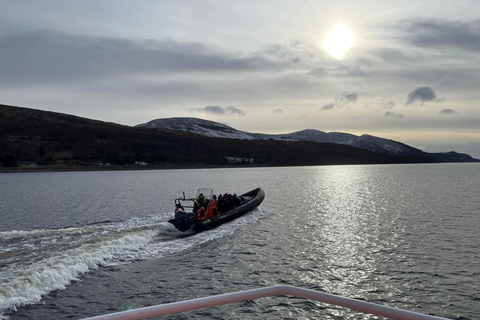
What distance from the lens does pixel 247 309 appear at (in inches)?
449

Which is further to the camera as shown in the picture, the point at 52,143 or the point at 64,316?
the point at 52,143

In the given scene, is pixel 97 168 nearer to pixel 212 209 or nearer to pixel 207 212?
pixel 212 209

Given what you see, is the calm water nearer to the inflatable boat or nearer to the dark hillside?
the inflatable boat

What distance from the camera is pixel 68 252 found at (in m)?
16.4

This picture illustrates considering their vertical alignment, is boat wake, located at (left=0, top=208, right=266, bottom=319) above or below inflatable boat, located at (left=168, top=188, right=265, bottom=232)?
below

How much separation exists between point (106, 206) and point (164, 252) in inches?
882

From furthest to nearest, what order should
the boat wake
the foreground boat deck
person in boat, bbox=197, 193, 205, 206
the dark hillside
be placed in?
the dark hillside
person in boat, bbox=197, 193, 205, 206
the boat wake
the foreground boat deck

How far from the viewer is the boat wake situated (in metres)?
12.4

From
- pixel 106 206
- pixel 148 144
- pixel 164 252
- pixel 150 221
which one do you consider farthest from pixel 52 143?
pixel 164 252

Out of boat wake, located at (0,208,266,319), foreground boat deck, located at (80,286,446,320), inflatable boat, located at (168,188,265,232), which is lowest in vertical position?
boat wake, located at (0,208,266,319)

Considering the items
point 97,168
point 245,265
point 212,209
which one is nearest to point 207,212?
point 212,209

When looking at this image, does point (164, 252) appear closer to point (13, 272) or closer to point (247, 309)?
point (13, 272)

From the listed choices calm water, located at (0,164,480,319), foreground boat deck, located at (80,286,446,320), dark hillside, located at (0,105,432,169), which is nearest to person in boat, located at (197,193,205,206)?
calm water, located at (0,164,480,319)

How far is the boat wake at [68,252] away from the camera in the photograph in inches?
490
